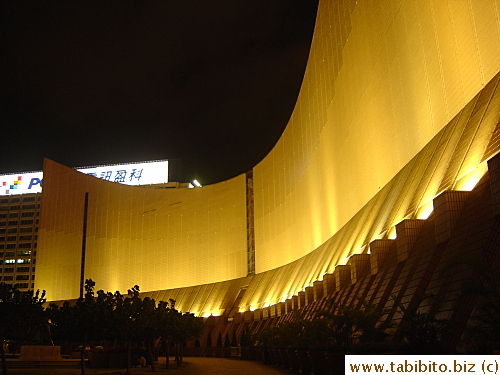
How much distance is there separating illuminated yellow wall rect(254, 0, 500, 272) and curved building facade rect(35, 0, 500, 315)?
57 mm

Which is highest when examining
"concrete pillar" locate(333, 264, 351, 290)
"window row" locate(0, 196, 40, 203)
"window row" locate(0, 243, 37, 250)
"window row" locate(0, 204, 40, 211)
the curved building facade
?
"window row" locate(0, 196, 40, 203)

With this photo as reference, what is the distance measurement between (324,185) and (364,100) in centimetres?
741

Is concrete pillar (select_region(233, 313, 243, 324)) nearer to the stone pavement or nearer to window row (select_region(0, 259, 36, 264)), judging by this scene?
the stone pavement

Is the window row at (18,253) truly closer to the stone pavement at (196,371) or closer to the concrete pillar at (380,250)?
the stone pavement at (196,371)

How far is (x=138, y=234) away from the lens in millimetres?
48812

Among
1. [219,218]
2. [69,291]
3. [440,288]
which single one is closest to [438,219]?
[440,288]

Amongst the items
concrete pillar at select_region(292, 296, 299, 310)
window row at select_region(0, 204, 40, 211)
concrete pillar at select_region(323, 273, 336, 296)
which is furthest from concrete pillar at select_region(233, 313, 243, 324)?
window row at select_region(0, 204, 40, 211)

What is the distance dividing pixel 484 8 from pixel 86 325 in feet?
47.3

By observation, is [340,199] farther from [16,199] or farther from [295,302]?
[16,199]

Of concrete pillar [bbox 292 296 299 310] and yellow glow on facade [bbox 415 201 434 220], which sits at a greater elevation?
yellow glow on facade [bbox 415 201 434 220]

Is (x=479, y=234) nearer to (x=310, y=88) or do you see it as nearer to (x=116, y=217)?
(x=310, y=88)

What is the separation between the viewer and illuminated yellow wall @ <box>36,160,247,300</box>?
146 feet

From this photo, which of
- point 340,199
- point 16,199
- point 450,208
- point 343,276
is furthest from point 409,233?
point 16,199

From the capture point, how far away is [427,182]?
46.1 feet
